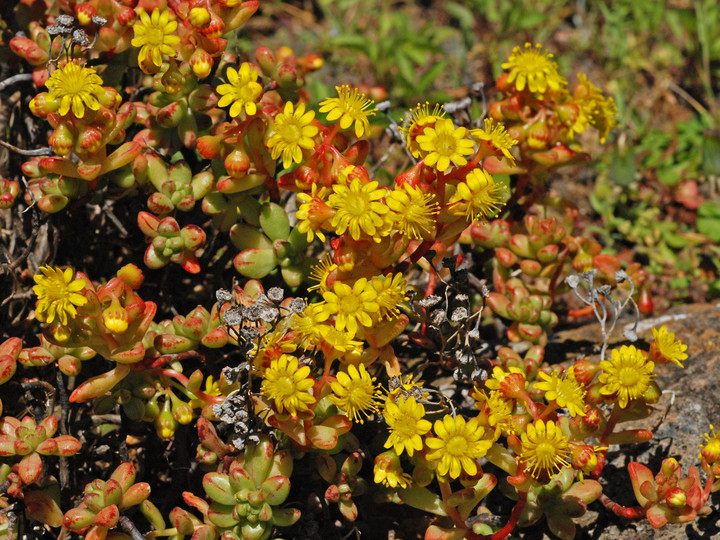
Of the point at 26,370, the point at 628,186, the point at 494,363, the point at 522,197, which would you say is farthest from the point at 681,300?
the point at 26,370

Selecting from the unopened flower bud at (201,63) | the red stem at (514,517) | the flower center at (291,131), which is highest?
the unopened flower bud at (201,63)

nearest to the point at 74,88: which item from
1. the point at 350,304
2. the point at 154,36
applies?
the point at 154,36

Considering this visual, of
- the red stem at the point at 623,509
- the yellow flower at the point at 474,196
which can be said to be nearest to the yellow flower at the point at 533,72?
the yellow flower at the point at 474,196

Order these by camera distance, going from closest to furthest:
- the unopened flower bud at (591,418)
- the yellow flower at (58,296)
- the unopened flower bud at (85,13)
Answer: the yellow flower at (58,296) → the unopened flower bud at (591,418) → the unopened flower bud at (85,13)

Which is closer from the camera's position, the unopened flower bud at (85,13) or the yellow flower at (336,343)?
the yellow flower at (336,343)

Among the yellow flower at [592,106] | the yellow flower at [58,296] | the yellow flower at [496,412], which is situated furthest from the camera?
the yellow flower at [592,106]

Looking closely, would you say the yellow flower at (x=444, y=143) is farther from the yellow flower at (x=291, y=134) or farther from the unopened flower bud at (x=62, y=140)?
the unopened flower bud at (x=62, y=140)
